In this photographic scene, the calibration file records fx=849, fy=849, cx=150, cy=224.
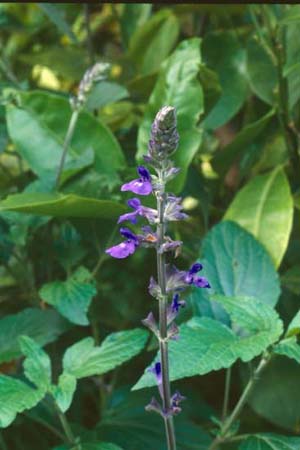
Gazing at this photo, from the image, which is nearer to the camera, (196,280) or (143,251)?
(196,280)

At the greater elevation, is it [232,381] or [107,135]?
[107,135]

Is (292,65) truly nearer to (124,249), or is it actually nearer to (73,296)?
(73,296)

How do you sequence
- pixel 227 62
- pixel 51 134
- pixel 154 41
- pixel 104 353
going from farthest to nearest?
pixel 154 41 < pixel 227 62 < pixel 51 134 < pixel 104 353

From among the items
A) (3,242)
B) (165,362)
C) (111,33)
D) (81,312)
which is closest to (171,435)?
(165,362)

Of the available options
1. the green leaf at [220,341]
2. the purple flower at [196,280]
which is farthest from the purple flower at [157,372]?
the purple flower at [196,280]

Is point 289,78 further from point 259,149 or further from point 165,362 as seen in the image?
point 165,362

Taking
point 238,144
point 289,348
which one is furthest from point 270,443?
point 238,144

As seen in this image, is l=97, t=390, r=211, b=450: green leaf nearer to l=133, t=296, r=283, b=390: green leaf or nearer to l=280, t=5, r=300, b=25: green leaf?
l=133, t=296, r=283, b=390: green leaf

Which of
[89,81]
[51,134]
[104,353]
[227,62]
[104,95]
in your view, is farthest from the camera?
[227,62]
